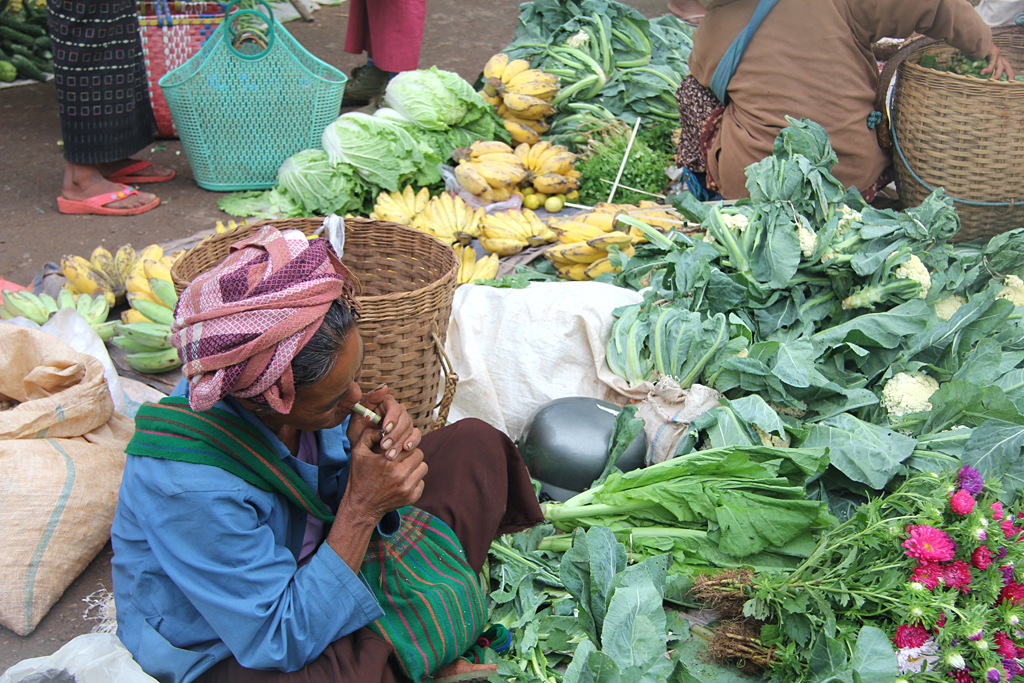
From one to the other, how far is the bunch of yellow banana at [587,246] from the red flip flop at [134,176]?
2870mm

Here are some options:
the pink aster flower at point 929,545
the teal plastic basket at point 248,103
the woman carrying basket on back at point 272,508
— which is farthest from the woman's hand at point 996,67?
the teal plastic basket at point 248,103

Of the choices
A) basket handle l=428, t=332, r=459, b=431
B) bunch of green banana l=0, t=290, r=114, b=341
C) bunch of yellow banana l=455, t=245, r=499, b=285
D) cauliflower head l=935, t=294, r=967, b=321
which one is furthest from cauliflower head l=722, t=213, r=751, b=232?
bunch of green banana l=0, t=290, r=114, b=341

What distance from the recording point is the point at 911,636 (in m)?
1.42

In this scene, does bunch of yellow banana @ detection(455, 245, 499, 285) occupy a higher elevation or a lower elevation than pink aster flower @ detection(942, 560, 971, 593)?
lower

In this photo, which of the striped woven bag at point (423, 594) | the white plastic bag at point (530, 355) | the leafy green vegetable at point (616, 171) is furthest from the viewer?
the leafy green vegetable at point (616, 171)

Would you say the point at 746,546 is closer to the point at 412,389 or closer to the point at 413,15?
the point at 412,389

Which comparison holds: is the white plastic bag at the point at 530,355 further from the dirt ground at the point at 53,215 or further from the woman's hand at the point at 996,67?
the woman's hand at the point at 996,67

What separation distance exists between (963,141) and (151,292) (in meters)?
3.55

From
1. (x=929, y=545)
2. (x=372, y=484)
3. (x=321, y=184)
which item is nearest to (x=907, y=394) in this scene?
(x=929, y=545)

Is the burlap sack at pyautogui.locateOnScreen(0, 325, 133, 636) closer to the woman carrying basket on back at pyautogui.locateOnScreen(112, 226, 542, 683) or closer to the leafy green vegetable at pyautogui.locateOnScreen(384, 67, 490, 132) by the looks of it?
the woman carrying basket on back at pyautogui.locateOnScreen(112, 226, 542, 683)

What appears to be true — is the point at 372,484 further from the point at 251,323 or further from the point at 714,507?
the point at 714,507

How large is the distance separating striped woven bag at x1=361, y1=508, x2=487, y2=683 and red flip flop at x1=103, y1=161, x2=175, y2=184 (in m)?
3.97

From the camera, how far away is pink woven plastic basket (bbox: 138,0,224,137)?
4676mm

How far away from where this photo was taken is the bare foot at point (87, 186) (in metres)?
4.25
